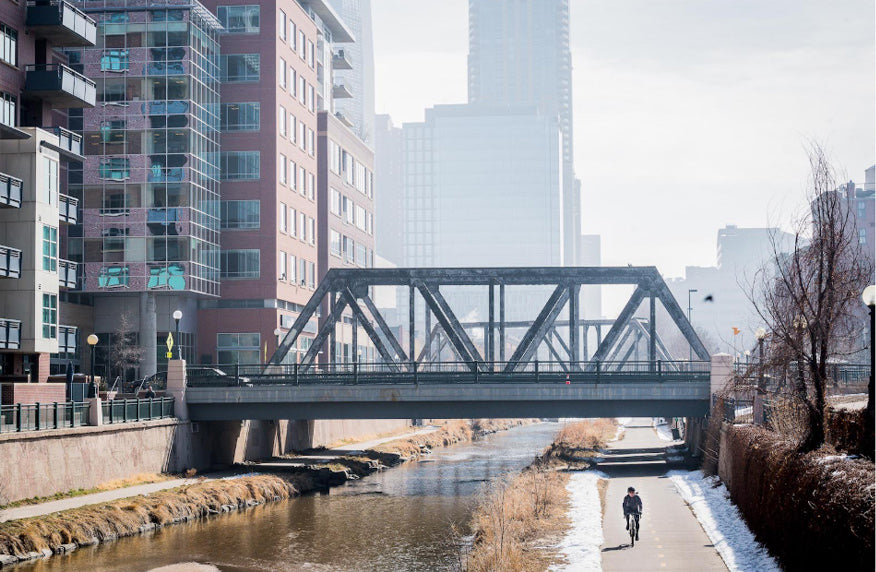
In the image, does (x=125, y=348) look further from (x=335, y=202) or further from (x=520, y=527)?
(x=520, y=527)

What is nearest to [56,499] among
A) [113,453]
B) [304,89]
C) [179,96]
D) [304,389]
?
[113,453]

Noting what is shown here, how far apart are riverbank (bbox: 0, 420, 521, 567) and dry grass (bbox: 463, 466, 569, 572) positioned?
389 inches

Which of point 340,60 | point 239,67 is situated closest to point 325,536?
point 239,67

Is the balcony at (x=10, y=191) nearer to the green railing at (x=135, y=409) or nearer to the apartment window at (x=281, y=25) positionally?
the green railing at (x=135, y=409)

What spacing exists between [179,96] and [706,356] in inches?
1527

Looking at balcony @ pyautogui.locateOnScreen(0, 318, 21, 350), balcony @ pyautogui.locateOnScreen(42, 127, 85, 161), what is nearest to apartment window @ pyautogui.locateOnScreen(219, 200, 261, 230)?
balcony @ pyautogui.locateOnScreen(42, 127, 85, 161)

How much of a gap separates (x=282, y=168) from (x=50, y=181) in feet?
90.4

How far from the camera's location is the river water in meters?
31.5

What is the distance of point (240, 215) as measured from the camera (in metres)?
79.8

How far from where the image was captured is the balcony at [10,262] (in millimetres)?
50969

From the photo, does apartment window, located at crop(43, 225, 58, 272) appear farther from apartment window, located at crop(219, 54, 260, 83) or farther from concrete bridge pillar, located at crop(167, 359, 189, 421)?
apartment window, located at crop(219, 54, 260, 83)

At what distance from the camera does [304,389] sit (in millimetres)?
53031

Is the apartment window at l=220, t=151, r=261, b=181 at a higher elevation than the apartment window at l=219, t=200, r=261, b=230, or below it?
higher

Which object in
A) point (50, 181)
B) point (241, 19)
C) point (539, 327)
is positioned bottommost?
point (539, 327)
